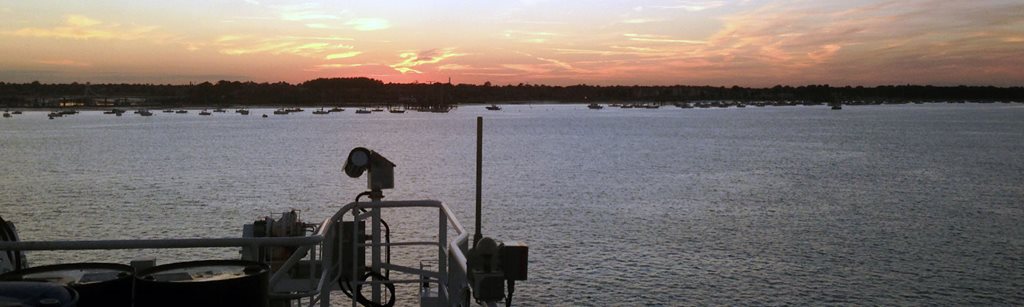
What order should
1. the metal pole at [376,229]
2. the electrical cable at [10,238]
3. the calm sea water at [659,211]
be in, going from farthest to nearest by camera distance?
the calm sea water at [659,211] < the metal pole at [376,229] < the electrical cable at [10,238]

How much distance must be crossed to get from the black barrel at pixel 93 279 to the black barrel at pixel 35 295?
19.4 inches

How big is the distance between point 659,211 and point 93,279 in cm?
4657

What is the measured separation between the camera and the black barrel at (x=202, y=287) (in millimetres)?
4840

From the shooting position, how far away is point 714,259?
34.7 metres

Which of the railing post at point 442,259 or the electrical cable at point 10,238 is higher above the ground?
the electrical cable at point 10,238

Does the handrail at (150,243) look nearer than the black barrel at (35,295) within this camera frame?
No

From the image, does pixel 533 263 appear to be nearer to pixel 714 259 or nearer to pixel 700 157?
pixel 714 259

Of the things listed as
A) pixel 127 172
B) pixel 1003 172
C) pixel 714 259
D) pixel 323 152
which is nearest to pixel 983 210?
pixel 714 259

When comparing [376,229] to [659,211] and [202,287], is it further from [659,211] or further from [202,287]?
[659,211]

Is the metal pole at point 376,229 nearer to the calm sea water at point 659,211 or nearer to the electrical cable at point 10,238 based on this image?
the electrical cable at point 10,238

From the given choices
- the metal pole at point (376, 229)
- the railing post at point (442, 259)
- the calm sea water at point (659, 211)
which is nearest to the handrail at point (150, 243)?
the railing post at point (442, 259)

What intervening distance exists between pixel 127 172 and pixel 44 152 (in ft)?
134

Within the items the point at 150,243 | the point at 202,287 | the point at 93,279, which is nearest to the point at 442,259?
the point at 150,243

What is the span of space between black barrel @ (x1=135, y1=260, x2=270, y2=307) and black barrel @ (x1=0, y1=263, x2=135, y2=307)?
8 cm
